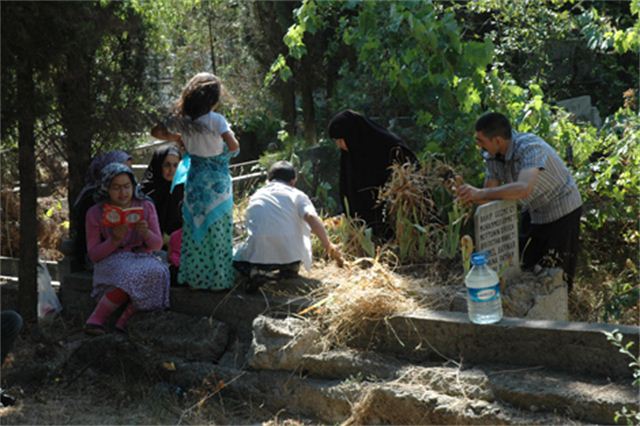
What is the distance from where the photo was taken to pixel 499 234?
22.2 ft

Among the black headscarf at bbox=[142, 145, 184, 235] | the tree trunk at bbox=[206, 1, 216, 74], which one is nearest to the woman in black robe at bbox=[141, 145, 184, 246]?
the black headscarf at bbox=[142, 145, 184, 235]

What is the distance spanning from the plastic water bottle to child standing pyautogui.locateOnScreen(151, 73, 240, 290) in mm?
2004

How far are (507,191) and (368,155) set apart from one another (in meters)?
1.73

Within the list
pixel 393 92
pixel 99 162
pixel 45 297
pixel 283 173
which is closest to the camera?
pixel 283 173

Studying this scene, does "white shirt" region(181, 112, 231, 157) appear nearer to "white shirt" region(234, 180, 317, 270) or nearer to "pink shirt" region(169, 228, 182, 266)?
"white shirt" region(234, 180, 317, 270)

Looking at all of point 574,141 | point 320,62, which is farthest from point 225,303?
point 320,62

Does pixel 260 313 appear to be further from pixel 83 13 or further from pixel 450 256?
pixel 83 13

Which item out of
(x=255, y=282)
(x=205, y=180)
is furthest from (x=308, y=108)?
(x=255, y=282)

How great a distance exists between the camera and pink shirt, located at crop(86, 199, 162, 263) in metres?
7.26

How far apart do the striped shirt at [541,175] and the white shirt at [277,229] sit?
140 cm

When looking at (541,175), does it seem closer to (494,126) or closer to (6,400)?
(494,126)

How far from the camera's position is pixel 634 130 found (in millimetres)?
8469

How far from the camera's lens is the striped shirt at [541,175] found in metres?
7.01

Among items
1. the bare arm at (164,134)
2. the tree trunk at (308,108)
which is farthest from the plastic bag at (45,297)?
the tree trunk at (308,108)
